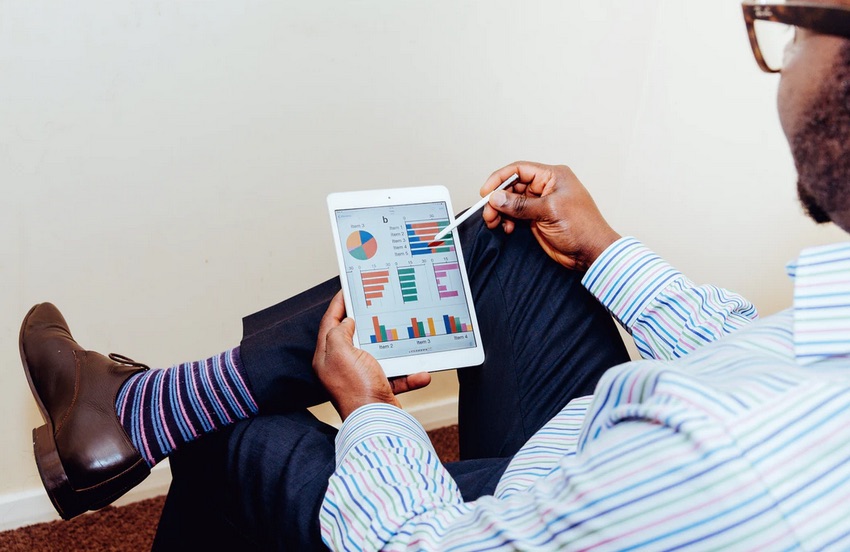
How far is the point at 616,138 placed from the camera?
144 cm

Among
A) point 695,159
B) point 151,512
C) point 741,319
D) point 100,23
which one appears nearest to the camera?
point 741,319

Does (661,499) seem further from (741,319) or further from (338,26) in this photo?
(338,26)

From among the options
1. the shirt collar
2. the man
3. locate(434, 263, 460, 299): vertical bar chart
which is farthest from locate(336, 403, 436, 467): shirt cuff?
the shirt collar

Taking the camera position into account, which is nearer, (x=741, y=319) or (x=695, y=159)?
(x=741, y=319)

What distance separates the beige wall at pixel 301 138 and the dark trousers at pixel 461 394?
29 cm

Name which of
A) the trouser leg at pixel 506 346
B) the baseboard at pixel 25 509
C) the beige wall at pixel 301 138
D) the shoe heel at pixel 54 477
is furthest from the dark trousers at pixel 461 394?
the baseboard at pixel 25 509

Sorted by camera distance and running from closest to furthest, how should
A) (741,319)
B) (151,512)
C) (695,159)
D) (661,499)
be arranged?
(661,499) → (741,319) → (151,512) → (695,159)

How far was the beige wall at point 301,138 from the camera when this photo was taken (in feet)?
3.31

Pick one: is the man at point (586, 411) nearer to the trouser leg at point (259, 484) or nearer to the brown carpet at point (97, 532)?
the trouser leg at point (259, 484)

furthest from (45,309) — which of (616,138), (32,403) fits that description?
(616,138)

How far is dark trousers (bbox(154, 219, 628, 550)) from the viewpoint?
2.41 feet

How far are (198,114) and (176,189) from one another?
0.39 feet

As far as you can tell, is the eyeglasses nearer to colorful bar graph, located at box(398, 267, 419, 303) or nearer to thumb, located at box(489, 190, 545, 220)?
thumb, located at box(489, 190, 545, 220)

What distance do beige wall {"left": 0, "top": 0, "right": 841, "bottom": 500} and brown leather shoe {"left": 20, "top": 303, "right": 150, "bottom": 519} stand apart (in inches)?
7.8
